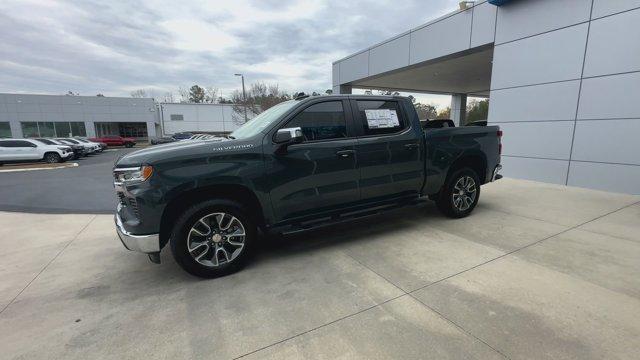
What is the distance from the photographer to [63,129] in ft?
140

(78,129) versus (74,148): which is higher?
(78,129)

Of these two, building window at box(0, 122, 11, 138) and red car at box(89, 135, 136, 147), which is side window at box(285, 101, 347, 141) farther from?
building window at box(0, 122, 11, 138)

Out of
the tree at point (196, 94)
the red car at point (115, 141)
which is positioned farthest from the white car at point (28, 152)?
the tree at point (196, 94)

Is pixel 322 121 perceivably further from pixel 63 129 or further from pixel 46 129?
pixel 46 129

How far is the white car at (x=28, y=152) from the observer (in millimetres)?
16953

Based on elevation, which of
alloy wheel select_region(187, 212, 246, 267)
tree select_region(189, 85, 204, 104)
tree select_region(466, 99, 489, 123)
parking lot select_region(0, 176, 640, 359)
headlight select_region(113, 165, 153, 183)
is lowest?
parking lot select_region(0, 176, 640, 359)

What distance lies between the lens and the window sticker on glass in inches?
167

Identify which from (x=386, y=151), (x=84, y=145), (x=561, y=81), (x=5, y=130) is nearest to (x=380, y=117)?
(x=386, y=151)

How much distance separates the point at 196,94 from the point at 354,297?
278ft

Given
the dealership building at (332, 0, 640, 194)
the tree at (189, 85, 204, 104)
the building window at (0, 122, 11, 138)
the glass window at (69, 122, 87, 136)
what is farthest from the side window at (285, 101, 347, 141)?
the tree at (189, 85, 204, 104)

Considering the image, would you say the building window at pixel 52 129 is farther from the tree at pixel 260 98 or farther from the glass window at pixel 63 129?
the tree at pixel 260 98

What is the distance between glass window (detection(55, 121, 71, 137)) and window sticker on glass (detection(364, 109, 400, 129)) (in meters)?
52.0

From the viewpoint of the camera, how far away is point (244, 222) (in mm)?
3502

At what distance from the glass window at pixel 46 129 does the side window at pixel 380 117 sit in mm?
52539
